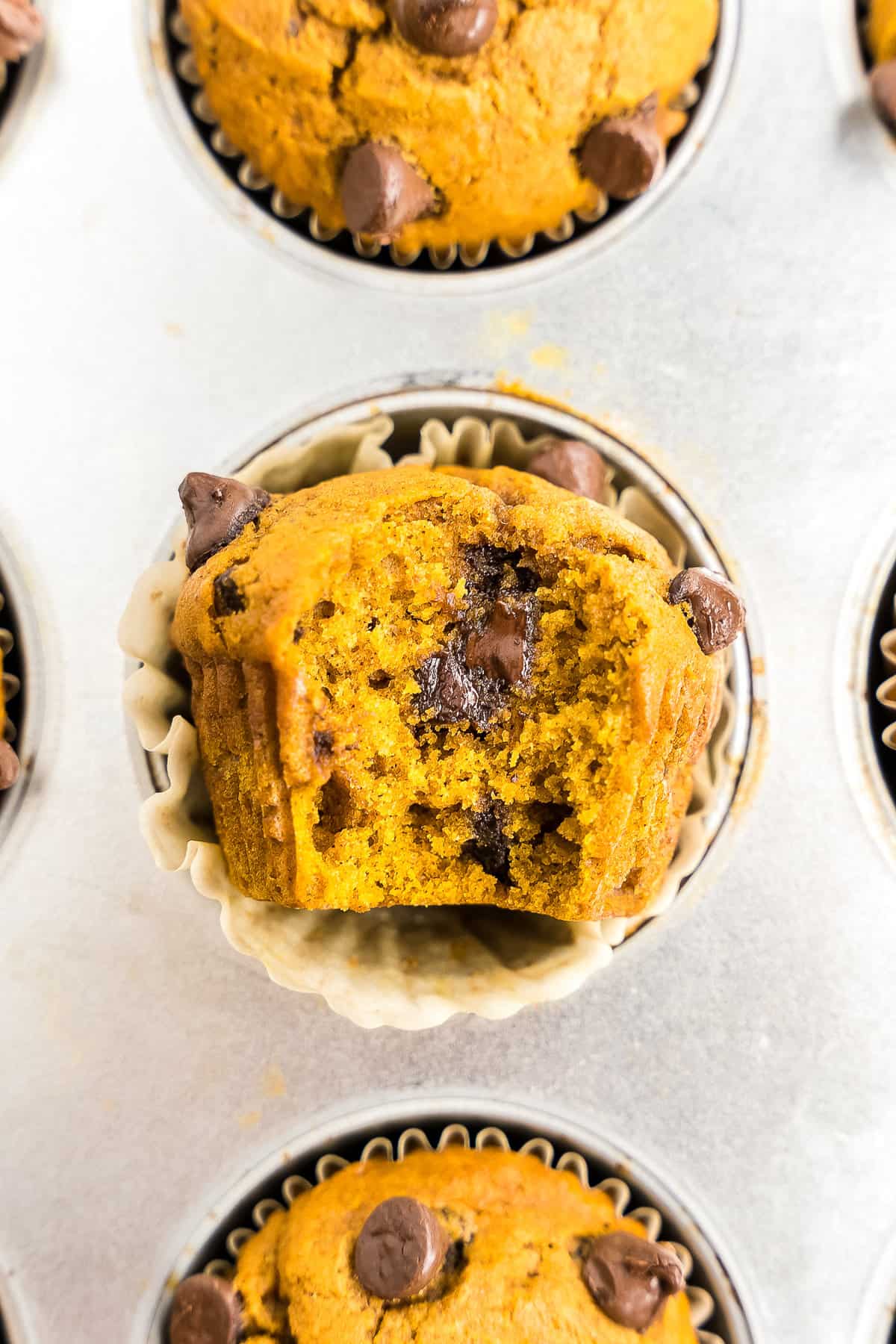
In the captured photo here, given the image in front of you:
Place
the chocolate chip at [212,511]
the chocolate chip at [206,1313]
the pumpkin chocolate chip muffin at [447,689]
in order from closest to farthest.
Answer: the pumpkin chocolate chip muffin at [447,689] < the chocolate chip at [212,511] < the chocolate chip at [206,1313]

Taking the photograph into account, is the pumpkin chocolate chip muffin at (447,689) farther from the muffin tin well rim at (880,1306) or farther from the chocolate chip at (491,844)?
the muffin tin well rim at (880,1306)

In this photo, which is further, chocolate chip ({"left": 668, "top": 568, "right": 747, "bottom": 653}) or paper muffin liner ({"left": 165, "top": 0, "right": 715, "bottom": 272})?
Result: paper muffin liner ({"left": 165, "top": 0, "right": 715, "bottom": 272})

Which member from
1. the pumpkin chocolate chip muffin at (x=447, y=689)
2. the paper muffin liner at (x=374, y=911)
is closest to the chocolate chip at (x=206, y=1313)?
the paper muffin liner at (x=374, y=911)

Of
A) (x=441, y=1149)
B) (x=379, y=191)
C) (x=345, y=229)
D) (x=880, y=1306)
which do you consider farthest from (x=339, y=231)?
(x=880, y=1306)

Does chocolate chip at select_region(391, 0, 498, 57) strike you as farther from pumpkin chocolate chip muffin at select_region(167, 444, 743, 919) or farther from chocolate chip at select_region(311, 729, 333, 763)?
chocolate chip at select_region(311, 729, 333, 763)

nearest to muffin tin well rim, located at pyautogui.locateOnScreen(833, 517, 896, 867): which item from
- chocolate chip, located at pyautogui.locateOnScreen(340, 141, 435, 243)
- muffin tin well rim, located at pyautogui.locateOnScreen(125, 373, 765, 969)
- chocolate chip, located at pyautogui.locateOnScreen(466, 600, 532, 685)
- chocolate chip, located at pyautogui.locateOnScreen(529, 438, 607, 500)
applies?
muffin tin well rim, located at pyautogui.locateOnScreen(125, 373, 765, 969)
